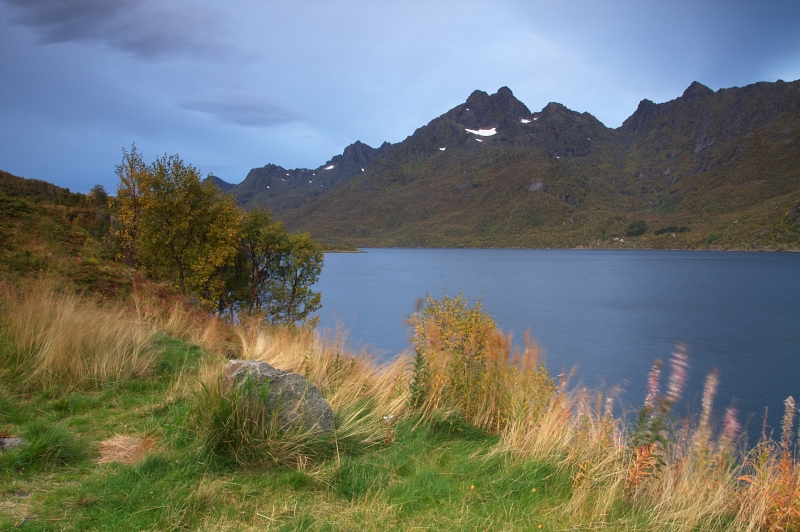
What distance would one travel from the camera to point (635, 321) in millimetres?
40031

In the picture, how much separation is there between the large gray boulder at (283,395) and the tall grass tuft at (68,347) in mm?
2179

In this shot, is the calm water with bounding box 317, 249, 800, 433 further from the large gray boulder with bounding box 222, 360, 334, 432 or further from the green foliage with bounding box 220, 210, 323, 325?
the green foliage with bounding box 220, 210, 323, 325

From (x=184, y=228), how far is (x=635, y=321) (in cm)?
3533

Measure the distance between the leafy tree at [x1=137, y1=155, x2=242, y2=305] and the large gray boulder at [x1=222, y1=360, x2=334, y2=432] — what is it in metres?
17.1

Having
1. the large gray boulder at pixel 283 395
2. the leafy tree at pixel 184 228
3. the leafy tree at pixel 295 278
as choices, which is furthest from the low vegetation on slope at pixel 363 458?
the leafy tree at pixel 295 278

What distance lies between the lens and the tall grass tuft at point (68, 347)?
215 inches

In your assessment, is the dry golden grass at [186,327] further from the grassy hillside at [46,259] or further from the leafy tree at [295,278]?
the leafy tree at [295,278]

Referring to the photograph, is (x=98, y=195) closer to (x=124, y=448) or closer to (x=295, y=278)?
(x=295, y=278)

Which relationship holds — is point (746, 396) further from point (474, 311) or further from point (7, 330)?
point (7, 330)

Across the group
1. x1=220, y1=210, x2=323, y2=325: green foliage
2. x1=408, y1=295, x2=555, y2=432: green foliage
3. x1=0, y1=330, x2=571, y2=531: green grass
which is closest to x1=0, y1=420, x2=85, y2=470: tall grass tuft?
x1=0, y1=330, x2=571, y2=531: green grass

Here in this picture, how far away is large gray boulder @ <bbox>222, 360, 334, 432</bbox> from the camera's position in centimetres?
423

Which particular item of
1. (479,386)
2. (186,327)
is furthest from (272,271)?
(479,386)

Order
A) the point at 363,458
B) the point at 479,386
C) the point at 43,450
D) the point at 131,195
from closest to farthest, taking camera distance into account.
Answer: the point at 43,450 < the point at 363,458 < the point at 479,386 < the point at 131,195

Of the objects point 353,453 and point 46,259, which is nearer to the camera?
point 353,453
